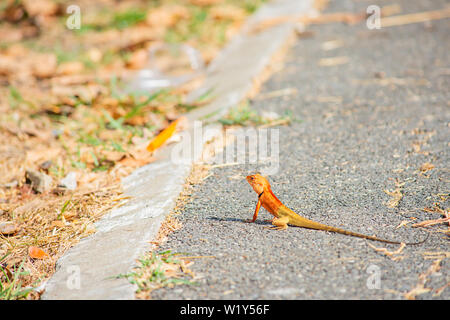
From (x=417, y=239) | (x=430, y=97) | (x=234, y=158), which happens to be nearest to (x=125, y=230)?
(x=234, y=158)

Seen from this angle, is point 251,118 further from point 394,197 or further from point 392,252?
point 392,252

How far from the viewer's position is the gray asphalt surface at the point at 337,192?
189cm

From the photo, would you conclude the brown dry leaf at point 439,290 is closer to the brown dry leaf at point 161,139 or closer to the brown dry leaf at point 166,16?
the brown dry leaf at point 161,139

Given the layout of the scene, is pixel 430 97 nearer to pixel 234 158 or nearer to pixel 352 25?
pixel 234 158

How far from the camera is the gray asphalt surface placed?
1.89m

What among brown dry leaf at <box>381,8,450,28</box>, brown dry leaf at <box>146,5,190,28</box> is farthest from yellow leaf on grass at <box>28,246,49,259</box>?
brown dry leaf at <box>381,8,450,28</box>

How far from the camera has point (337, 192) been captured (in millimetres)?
2531

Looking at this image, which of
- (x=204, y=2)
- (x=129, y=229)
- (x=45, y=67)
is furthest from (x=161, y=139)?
(x=204, y=2)

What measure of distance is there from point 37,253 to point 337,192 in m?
1.55

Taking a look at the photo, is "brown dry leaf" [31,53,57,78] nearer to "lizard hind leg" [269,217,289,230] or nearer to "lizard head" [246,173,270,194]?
"lizard head" [246,173,270,194]

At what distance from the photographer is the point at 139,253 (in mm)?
2123

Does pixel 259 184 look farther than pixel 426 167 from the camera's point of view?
No

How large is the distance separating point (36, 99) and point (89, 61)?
0.87 meters

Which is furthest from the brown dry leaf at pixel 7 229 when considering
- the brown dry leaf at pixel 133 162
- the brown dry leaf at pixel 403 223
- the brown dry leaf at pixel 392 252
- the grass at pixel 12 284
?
the brown dry leaf at pixel 403 223
